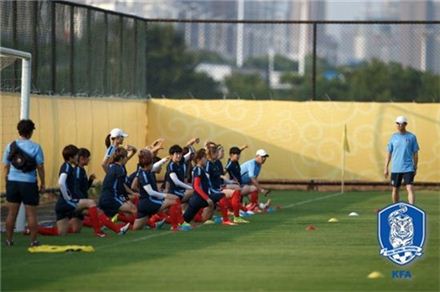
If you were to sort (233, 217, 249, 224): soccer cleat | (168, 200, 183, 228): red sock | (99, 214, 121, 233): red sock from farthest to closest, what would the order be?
(233, 217, 249, 224): soccer cleat → (168, 200, 183, 228): red sock → (99, 214, 121, 233): red sock

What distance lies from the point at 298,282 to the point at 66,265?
10.1ft

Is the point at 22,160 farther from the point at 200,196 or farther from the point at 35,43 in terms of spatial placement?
the point at 35,43

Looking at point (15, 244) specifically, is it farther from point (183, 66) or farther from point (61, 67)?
point (183, 66)

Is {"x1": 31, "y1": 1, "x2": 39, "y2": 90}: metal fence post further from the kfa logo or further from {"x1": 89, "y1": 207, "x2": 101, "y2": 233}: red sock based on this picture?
the kfa logo

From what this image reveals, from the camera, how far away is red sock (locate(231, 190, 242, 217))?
25766mm

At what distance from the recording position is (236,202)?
1021 inches

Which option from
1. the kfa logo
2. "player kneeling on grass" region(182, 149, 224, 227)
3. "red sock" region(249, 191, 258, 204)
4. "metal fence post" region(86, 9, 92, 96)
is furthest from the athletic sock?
"metal fence post" region(86, 9, 92, 96)

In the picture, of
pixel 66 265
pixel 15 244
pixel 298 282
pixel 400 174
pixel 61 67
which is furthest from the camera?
pixel 61 67

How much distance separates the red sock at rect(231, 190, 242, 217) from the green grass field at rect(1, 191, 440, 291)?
3.96 ft

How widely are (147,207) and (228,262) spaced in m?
5.79

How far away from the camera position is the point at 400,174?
28000mm

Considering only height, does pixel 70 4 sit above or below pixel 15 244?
above

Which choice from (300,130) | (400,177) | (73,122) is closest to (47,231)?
(400,177)

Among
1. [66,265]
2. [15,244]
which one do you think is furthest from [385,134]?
[66,265]
